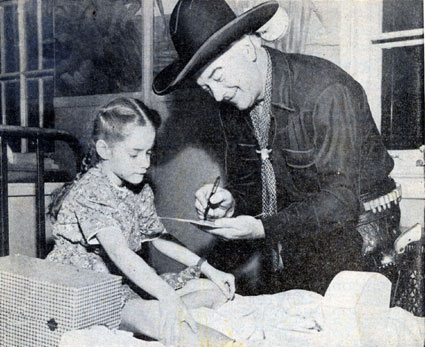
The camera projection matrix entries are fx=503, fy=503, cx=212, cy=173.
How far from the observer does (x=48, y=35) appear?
8.02 ft

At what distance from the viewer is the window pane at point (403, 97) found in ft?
4.57

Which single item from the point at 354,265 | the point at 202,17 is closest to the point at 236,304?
the point at 354,265

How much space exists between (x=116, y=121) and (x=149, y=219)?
1.33ft

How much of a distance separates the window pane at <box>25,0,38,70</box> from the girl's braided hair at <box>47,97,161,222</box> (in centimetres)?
73

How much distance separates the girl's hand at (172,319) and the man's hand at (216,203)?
332mm

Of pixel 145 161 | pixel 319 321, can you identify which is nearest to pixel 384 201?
pixel 319 321

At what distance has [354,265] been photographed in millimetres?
1504

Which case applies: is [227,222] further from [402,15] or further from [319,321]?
[402,15]

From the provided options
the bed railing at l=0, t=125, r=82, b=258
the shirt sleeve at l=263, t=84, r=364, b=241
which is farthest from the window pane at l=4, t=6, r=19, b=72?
the shirt sleeve at l=263, t=84, r=364, b=241

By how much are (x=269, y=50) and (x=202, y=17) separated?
0.24m

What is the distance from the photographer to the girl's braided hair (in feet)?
6.05

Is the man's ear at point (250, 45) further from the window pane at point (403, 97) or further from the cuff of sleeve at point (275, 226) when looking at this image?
the cuff of sleeve at point (275, 226)

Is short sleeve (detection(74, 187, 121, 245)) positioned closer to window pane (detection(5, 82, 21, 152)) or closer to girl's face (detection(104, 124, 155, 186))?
girl's face (detection(104, 124, 155, 186))

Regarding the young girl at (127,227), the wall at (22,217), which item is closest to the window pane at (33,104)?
the wall at (22,217)
